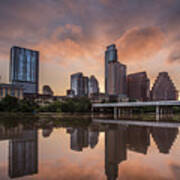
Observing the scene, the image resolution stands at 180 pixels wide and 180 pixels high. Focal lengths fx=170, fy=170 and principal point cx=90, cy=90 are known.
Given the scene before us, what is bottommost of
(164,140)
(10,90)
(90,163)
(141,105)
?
(164,140)

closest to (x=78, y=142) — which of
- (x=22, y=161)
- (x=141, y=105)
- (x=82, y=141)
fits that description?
(x=82, y=141)

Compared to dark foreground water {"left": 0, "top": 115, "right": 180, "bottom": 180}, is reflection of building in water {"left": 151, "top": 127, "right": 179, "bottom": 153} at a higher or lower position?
lower

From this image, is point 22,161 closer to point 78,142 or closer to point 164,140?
point 78,142

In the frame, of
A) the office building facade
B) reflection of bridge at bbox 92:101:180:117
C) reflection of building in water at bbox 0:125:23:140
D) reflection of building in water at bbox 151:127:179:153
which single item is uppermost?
the office building facade

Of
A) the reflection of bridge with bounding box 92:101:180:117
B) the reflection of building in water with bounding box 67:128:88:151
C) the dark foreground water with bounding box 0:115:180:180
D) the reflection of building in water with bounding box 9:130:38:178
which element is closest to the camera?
the dark foreground water with bounding box 0:115:180:180

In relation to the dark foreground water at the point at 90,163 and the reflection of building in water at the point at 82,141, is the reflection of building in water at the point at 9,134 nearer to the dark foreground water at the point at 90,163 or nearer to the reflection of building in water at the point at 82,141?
the dark foreground water at the point at 90,163

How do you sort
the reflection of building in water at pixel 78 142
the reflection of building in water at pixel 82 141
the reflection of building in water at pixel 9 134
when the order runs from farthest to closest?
the reflection of building in water at pixel 9 134 < the reflection of building in water at pixel 82 141 < the reflection of building in water at pixel 78 142

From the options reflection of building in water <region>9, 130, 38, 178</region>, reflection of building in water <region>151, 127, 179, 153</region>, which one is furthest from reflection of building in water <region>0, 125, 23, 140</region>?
reflection of building in water <region>151, 127, 179, 153</region>

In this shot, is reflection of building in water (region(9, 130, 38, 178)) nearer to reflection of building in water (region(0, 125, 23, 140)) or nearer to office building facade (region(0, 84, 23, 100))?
reflection of building in water (region(0, 125, 23, 140))

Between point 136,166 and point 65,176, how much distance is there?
12.5ft

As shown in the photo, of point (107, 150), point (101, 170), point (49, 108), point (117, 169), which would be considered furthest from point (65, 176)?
point (49, 108)

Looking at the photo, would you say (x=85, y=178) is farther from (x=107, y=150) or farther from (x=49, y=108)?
(x=49, y=108)

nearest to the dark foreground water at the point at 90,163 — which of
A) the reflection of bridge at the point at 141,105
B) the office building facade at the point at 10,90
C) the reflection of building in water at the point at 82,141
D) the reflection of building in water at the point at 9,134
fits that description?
the reflection of building in water at the point at 82,141

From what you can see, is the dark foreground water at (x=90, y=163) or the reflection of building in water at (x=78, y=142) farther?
the reflection of building in water at (x=78, y=142)
